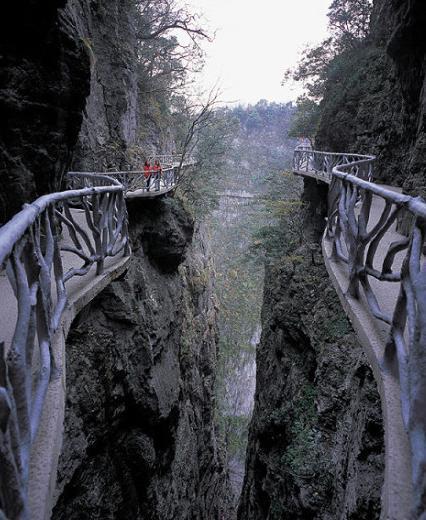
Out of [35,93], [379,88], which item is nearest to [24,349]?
[35,93]

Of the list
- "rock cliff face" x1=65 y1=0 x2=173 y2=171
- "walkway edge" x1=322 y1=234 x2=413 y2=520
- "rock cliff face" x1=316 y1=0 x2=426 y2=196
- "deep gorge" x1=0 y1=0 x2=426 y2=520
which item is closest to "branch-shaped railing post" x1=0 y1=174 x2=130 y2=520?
"walkway edge" x1=322 y1=234 x2=413 y2=520

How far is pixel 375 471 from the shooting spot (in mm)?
3762

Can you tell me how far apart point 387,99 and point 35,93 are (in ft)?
39.5

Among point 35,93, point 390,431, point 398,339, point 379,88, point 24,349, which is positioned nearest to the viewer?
point 24,349

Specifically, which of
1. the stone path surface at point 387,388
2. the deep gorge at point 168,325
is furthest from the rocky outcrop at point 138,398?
the stone path surface at point 387,388

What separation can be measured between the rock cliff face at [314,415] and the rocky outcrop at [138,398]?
2.55 metres

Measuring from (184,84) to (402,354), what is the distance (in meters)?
25.9

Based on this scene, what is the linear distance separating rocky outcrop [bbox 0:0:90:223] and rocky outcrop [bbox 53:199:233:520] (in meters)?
2.33

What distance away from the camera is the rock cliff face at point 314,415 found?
4117 millimetres

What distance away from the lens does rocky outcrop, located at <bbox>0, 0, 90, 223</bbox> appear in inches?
178

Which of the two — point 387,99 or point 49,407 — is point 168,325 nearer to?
point 49,407

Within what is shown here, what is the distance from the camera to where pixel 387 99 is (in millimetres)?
12664

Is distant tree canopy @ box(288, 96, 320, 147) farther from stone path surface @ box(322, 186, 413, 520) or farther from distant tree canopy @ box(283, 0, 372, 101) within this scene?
stone path surface @ box(322, 186, 413, 520)

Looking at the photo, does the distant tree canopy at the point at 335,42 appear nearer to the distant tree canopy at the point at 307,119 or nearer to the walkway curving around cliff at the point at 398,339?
the distant tree canopy at the point at 307,119
